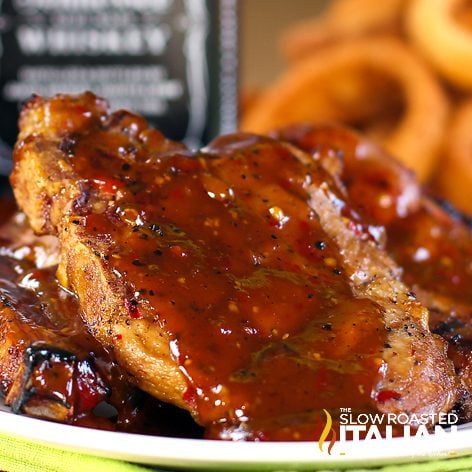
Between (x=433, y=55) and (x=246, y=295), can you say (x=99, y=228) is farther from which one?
(x=433, y=55)

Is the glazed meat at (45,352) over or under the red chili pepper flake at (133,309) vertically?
under

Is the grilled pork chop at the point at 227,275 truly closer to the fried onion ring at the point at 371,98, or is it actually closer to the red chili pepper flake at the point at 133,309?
the red chili pepper flake at the point at 133,309

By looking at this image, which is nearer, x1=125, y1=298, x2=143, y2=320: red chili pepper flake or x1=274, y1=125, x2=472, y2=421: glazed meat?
x1=125, y1=298, x2=143, y2=320: red chili pepper flake

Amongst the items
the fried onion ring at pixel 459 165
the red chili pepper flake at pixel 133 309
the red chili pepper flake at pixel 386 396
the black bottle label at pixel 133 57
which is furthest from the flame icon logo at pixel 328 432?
the fried onion ring at pixel 459 165

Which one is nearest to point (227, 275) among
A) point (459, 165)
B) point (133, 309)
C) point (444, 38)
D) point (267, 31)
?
point (133, 309)

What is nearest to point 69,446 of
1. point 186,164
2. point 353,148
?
point 186,164

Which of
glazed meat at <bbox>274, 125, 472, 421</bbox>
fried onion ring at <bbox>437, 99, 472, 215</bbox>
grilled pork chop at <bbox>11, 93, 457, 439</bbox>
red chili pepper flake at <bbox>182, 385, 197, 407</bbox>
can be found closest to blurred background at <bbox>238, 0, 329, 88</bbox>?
fried onion ring at <bbox>437, 99, 472, 215</bbox>

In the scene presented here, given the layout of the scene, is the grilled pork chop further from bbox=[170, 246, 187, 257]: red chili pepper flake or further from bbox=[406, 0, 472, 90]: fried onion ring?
bbox=[406, 0, 472, 90]: fried onion ring
